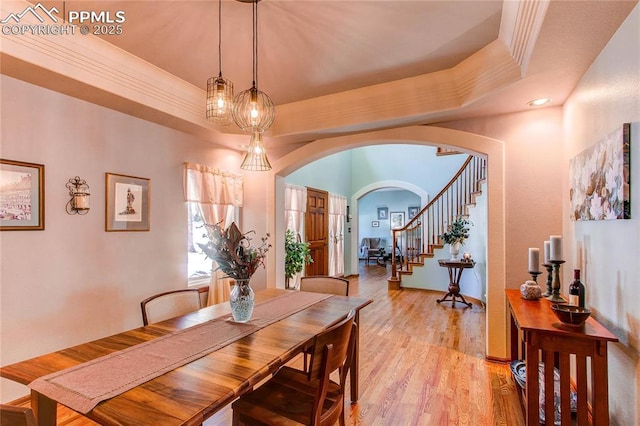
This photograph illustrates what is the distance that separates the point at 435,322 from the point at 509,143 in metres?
2.61

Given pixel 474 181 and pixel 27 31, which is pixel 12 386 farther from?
A: pixel 474 181

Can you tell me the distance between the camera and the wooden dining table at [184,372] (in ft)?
3.31

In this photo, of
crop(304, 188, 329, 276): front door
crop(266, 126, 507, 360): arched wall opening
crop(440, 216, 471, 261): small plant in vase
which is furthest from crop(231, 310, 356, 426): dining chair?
crop(304, 188, 329, 276): front door

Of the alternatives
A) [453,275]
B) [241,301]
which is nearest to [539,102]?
[241,301]

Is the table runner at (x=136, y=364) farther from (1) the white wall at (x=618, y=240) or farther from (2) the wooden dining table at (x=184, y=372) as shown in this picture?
(1) the white wall at (x=618, y=240)

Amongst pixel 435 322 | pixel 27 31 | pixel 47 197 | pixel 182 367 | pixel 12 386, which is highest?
pixel 27 31

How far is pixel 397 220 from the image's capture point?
11.6m

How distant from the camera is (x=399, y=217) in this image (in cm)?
1162

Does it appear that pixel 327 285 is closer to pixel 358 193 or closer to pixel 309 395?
pixel 309 395

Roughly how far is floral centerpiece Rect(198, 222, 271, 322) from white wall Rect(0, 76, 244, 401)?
165 cm

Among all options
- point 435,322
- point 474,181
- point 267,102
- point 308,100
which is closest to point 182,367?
point 267,102

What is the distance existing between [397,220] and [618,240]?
9977 mm

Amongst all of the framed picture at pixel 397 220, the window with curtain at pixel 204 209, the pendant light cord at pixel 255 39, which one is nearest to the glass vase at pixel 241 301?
the pendant light cord at pixel 255 39

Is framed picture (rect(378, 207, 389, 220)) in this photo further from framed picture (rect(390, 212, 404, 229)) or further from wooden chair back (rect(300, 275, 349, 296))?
wooden chair back (rect(300, 275, 349, 296))
